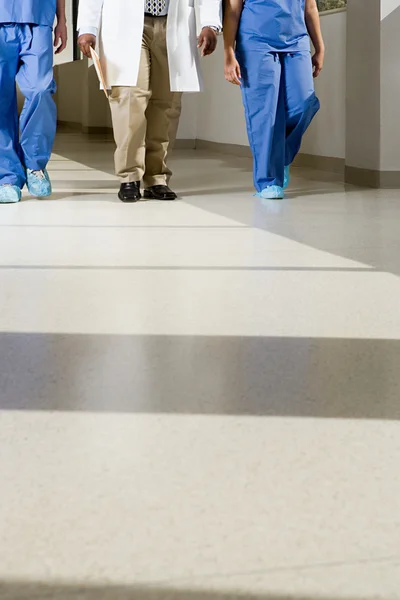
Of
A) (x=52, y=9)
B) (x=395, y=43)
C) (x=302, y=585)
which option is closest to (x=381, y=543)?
(x=302, y=585)

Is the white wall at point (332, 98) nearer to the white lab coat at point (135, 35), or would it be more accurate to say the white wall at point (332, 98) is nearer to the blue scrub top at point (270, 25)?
the blue scrub top at point (270, 25)

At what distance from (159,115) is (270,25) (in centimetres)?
62

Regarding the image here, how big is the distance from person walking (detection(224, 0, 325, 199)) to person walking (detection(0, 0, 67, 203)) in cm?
78

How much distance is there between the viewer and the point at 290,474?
118 cm

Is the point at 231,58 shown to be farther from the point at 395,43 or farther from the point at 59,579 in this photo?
the point at 59,579

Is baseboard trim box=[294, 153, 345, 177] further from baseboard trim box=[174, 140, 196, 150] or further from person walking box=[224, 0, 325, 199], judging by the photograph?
baseboard trim box=[174, 140, 196, 150]

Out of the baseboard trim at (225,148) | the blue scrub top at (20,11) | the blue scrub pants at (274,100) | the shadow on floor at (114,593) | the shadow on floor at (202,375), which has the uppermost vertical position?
the blue scrub top at (20,11)

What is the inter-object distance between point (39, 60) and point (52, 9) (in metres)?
0.23

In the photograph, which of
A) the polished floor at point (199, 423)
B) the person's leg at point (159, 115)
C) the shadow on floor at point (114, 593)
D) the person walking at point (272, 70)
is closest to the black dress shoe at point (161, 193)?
the person's leg at point (159, 115)

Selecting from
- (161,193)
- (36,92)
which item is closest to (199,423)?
(36,92)

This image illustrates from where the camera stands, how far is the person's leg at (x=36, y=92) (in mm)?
4336

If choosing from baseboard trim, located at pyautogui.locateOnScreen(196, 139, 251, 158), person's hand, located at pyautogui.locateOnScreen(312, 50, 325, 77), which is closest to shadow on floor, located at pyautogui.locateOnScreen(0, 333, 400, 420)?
person's hand, located at pyautogui.locateOnScreen(312, 50, 325, 77)

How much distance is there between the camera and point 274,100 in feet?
14.7

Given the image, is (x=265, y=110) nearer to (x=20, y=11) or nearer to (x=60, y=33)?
(x=60, y=33)
